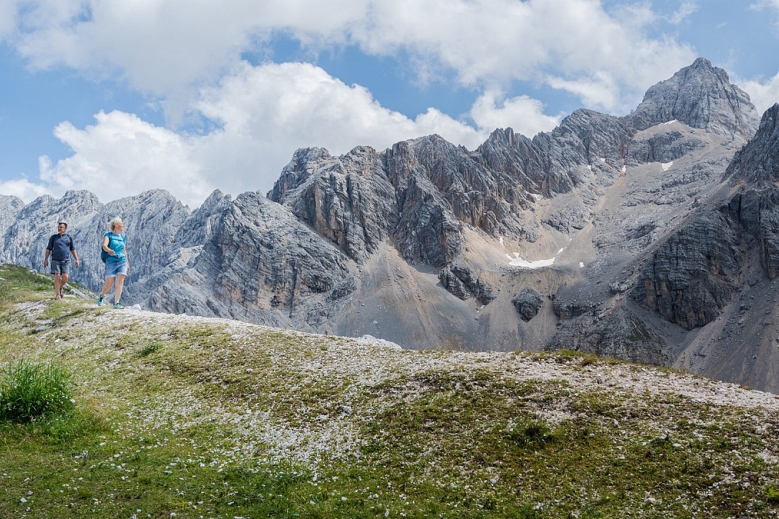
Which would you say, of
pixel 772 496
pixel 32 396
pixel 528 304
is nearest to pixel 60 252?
pixel 32 396

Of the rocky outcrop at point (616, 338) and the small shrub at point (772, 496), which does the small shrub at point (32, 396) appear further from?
the rocky outcrop at point (616, 338)

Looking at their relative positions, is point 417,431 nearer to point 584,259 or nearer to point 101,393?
point 101,393

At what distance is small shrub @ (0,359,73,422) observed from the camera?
543 inches

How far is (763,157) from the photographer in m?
162

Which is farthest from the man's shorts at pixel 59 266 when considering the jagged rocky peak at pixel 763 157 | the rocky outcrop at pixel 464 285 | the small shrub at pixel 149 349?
the jagged rocky peak at pixel 763 157

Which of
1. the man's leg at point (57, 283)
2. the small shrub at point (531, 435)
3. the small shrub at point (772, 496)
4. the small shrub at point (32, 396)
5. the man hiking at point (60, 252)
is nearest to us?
the small shrub at point (772, 496)

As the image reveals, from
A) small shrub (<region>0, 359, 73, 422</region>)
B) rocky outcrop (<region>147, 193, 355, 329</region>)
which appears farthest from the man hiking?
rocky outcrop (<region>147, 193, 355, 329</region>)

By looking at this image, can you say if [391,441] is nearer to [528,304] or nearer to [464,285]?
[528,304]

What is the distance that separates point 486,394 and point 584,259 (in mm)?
199133

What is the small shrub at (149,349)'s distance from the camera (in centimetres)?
2118

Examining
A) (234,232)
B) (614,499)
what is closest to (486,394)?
(614,499)

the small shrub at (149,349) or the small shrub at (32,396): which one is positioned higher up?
the small shrub at (149,349)

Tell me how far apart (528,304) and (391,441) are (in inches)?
6699

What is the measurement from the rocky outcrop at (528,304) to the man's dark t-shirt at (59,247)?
535 feet
